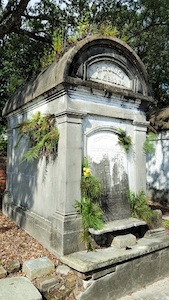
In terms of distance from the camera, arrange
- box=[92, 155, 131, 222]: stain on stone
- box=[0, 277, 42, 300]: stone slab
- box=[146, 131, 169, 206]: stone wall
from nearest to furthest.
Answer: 1. box=[0, 277, 42, 300]: stone slab
2. box=[92, 155, 131, 222]: stain on stone
3. box=[146, 131, 169, 206]: stone wall

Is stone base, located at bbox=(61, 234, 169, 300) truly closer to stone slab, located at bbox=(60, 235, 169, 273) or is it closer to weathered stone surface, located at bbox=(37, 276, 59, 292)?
stone slab, located at bbox=(60, 235, 169, 273)

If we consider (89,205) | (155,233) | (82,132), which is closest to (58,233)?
(89,205)

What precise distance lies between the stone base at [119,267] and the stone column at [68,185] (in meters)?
0.25

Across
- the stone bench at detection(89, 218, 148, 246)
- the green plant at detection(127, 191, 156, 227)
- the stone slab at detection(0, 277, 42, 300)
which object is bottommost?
the stone slab at detection(0, 277, 42, 300)

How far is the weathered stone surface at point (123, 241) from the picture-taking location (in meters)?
3.70

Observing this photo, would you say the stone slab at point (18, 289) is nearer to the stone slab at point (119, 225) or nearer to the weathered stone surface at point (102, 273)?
the weathered stone surface at point (102, 273)

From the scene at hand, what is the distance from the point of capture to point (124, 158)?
14.7 feet

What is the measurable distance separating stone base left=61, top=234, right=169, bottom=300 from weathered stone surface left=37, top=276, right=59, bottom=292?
11.4 inches

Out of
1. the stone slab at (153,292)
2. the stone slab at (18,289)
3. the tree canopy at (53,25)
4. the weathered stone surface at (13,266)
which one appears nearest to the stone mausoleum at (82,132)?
the weathered stone surface at (13,266)

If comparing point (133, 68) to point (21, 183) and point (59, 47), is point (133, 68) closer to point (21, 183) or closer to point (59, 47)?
point (59, 47)

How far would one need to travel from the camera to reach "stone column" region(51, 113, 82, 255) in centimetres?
353

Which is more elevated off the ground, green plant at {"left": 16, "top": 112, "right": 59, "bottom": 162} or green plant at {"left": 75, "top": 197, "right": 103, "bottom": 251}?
green plant at {"left": 16, "top": 112, "right": 59, "bottom": 162}

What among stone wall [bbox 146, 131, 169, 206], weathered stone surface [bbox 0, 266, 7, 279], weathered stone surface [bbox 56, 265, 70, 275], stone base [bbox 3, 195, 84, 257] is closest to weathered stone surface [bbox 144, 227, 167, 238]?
stone base [bbox 3, 195, 84, 257]

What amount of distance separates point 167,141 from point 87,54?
5502 mm
